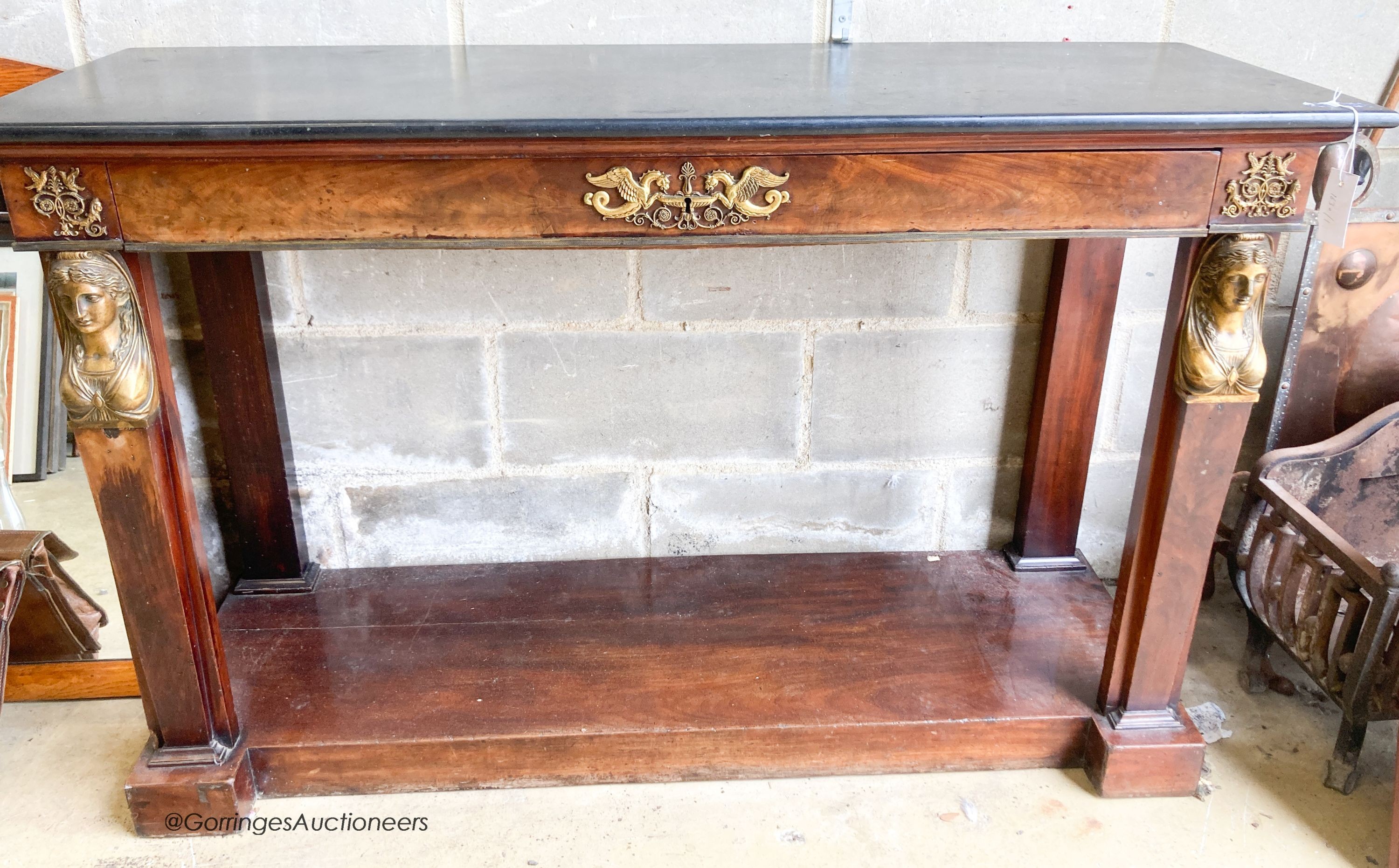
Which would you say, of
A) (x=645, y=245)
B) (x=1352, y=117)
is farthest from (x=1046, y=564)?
(x=645, y=245)

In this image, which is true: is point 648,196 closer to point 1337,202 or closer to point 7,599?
point 1337,202

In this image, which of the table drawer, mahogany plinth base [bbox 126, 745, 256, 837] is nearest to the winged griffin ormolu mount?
the table drawer

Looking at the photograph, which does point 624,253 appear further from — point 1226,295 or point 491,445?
point 1226,295

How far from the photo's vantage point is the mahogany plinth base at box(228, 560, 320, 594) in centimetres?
188

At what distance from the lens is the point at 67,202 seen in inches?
44.8

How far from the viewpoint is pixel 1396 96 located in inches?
68.3

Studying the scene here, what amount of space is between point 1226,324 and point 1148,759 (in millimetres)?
679

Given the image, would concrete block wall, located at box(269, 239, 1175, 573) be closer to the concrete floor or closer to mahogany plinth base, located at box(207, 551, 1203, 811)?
mahogany plinth base, located at box(207, 551, 1203, 811)

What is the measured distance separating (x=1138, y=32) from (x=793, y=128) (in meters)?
0.89

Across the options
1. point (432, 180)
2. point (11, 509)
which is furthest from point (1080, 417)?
point (11, 509)

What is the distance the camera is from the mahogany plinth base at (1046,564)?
6.37ft

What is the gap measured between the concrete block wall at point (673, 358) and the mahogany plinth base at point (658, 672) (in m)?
0.11

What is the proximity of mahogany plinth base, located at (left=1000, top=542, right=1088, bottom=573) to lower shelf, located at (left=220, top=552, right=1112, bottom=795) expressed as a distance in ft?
0.05

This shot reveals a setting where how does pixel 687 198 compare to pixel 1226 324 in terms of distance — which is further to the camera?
pixel 1226 324
